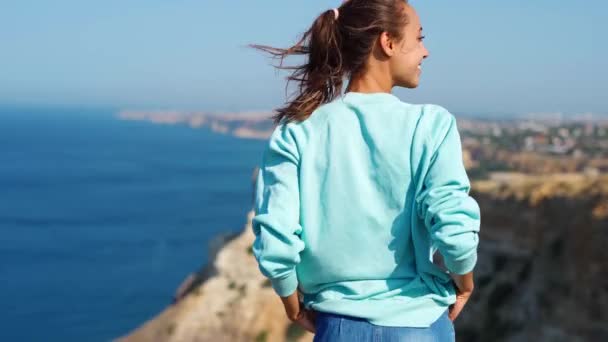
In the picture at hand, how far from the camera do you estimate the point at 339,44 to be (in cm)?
168

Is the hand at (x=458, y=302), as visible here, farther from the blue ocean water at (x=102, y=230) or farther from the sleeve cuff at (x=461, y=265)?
the blue ocean water at (x=102, y=230)

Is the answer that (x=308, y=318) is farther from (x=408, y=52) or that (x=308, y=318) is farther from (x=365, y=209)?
(x=408, y=52)

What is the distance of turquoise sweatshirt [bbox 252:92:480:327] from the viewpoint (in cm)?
152

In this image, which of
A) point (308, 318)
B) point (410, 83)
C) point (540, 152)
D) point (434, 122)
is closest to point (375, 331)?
point (308, 318)

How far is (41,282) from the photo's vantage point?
1479 inches

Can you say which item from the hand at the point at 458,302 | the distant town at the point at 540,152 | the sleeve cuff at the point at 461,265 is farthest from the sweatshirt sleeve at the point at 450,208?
the distant town at the point at 540,152

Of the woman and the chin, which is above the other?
the chin

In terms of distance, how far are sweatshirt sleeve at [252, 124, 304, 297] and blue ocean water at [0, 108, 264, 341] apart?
101 feet

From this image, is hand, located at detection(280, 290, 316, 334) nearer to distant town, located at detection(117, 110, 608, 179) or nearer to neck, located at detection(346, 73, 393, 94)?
neck, located at detection(346, 73, 393, 94)

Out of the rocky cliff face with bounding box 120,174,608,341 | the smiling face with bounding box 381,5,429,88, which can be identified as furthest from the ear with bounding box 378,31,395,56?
the rocky cliff face with bounding box 120,174,608,341

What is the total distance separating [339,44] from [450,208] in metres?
0.48

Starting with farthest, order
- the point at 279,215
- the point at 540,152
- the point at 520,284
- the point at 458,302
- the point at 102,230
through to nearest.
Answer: the point at 540,152 → the point at 102,230 → the point at 520,284 → the point at 458,302 → the point at 279,215

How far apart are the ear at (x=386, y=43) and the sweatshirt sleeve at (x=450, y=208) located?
22cm

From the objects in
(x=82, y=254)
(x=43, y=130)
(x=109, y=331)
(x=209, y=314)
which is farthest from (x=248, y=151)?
(x=209, y=314)
